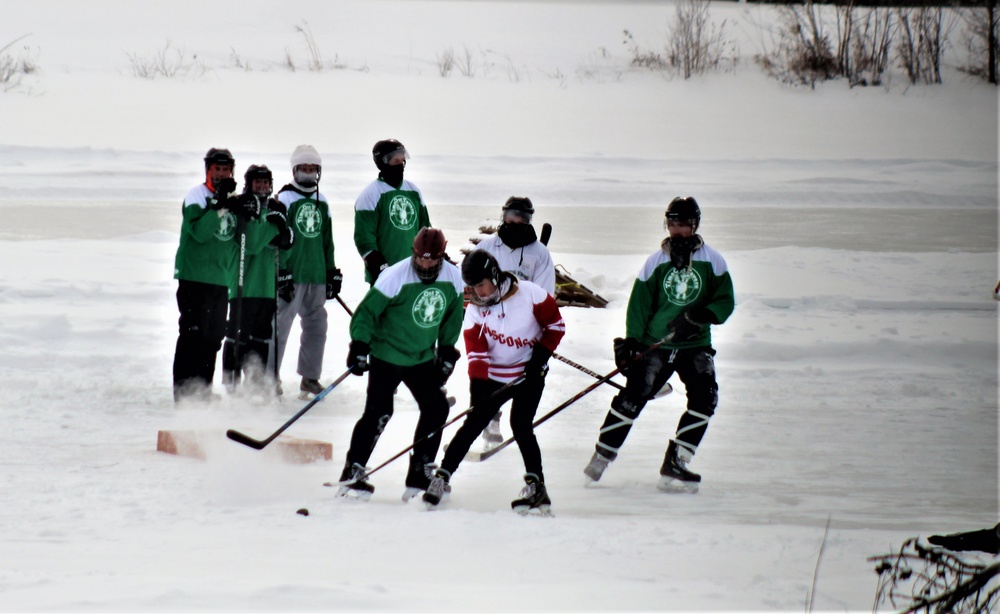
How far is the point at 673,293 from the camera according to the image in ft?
21.4

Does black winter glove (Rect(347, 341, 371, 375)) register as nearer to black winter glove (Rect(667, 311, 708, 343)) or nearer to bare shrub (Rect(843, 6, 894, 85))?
black winter glove (Rect(667, 311, 708, 343))

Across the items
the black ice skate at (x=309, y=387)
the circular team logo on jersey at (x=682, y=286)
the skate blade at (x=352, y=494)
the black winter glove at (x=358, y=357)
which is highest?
the circular team logo on jersey at (x=682, y=286)

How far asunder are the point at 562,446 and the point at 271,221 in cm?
216

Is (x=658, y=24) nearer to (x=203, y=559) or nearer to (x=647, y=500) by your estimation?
(x=647, y=500)

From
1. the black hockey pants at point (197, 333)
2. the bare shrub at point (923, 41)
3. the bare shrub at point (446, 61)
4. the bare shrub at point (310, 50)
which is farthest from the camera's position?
the bare shrub at point (446, 61)

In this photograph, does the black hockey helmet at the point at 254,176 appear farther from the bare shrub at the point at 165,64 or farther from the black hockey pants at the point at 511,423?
the bare shrub at the point at 165,64

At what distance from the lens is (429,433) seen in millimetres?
6035

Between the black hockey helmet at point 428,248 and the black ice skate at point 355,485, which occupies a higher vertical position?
the black hockey helmet at point 428,248

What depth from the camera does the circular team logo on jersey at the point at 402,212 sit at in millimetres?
7910

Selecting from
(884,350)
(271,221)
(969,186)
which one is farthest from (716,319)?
(969,186)

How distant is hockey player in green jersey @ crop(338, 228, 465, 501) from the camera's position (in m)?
5.89

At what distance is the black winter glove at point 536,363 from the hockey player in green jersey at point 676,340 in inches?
24.4

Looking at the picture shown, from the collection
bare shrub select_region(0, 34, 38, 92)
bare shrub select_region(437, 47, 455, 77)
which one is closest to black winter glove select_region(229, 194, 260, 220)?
bare shrub select_region(0, 34, 38, 92)

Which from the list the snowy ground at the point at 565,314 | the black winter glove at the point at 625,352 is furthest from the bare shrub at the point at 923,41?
the black winter glove at the point at 625,352
